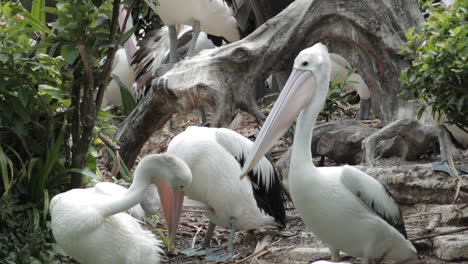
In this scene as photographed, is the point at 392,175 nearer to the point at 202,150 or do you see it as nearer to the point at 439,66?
the point at 439,66

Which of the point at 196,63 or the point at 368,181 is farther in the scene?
the point at 196,63

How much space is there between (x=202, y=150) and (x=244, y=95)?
31.6 inches

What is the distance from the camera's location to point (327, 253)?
12.5 ft

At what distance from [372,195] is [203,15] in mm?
3912

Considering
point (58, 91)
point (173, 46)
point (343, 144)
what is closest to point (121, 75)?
point (173, 46)

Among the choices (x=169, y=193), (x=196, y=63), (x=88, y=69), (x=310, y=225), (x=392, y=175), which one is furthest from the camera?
(x=196, y=63)

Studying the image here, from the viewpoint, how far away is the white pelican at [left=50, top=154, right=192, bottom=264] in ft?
10.9

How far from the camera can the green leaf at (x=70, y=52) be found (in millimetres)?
3700

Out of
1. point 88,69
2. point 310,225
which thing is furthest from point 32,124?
point 310,225

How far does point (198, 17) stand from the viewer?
6910 mm

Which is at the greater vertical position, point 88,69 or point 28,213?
point 88,69

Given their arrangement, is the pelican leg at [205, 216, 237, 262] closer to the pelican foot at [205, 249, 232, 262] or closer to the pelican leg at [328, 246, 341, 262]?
the pelican foot at [205, 249, 232, 262]

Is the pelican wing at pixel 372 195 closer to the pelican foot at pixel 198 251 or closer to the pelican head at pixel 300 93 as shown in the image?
the pelican head at pixel 300 93

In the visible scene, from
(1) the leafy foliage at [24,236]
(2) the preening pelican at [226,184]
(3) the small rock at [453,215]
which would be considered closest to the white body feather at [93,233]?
(1) the leafy foliage at [24,236]
